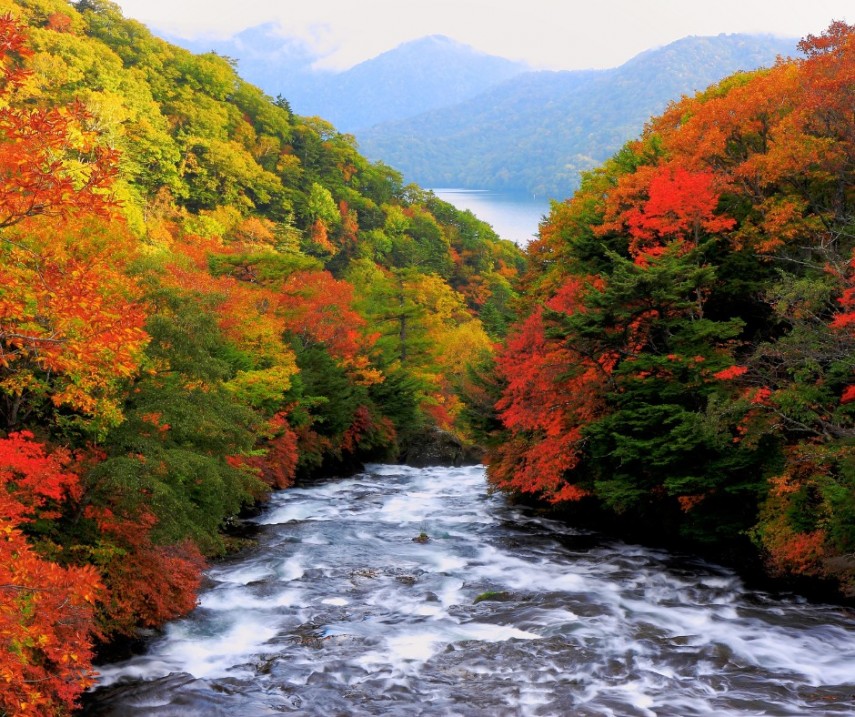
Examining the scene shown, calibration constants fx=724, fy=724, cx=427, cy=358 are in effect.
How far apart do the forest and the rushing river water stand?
1368mm

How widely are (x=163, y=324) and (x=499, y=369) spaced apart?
18187 millimetres

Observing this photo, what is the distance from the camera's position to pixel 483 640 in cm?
1588

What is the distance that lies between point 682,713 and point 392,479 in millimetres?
29044

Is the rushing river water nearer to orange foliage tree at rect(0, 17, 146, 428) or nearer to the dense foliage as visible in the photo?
the dense foliage

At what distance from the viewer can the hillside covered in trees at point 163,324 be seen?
9633mm

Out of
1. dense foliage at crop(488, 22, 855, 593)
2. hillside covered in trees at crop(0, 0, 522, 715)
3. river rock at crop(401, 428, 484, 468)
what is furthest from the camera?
river rock at crop(401, 428, 484, 468)

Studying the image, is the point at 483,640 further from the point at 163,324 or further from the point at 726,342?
the point at 726,342

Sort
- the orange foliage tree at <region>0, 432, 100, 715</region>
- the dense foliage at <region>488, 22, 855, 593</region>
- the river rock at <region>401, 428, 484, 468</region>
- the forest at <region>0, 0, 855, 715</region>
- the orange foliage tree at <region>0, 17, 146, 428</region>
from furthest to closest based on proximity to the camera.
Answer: the river rock at <region>401, 428, 484, 468</region> → the dense foliage at <region>488, 22, 855, 593</region> → the forest at <region>0, 0, 855, 715</region> → the orange foliage tree at <region>0, 432, 100, 715</region> → the orange foliage tree at <region>0, 17, 146, 428</region>

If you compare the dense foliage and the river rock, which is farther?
the river rock

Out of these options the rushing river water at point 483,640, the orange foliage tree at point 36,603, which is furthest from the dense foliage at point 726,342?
the orange foliage tree at point 36,603

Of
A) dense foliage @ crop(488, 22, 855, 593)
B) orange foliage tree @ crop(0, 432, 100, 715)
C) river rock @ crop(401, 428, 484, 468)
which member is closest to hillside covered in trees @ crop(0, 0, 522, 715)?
orange foliage tree @ crop(0, 432, 100, 715)

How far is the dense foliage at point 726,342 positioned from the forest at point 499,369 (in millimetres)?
97

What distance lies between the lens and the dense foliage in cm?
1773

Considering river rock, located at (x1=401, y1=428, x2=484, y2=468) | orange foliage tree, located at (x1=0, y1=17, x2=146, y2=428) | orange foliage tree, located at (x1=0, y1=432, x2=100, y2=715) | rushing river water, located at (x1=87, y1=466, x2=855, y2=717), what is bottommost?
river rock, located at (x1=401, y1=428, x2=484, y2=468)
